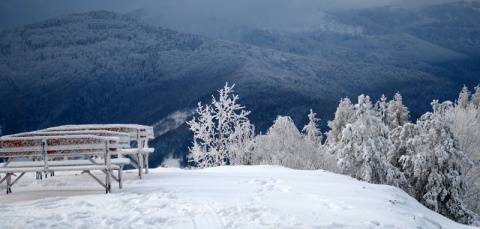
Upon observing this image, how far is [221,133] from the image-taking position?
30234 millimetres

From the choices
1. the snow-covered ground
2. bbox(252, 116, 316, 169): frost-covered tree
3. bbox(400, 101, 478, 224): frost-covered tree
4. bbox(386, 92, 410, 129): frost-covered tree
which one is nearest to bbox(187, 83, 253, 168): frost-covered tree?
bbox(252, 116, 316, 169): frost-covered tree

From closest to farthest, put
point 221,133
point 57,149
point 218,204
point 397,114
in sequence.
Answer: point 218,204 < point 57,149 < point 221,133 < point 397,114

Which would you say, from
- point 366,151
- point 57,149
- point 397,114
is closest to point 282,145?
point 397,114

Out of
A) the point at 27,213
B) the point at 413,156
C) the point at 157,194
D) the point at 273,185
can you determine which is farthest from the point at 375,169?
the point at 27,213

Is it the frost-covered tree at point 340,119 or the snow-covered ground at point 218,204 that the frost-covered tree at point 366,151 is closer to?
the frost-covered tree at point 340,119

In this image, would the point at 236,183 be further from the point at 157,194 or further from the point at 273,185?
the point at 157,194

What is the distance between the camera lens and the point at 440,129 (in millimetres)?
26312

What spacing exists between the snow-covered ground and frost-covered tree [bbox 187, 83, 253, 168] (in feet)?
56.8

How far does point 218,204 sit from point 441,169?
22.2 meters

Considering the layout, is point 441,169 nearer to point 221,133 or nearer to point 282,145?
point 282,145

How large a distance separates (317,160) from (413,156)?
9822 mm

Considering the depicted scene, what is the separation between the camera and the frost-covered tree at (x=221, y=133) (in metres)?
29.8

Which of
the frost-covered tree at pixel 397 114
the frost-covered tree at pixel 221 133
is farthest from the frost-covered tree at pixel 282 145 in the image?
the frost-covered tree at pixel 397 114

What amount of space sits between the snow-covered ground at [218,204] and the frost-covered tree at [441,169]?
54.6 feet
